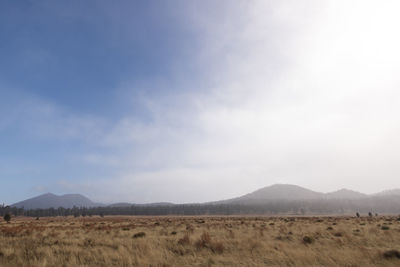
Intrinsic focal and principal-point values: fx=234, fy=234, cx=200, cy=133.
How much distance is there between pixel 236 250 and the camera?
10188 mm

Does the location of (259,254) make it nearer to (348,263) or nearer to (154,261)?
(348,263)

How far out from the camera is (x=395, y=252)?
8531 mm

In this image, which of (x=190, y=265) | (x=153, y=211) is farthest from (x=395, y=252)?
(x=153, y=211)

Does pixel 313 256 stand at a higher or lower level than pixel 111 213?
higher

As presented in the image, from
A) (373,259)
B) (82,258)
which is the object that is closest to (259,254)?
(373,259)

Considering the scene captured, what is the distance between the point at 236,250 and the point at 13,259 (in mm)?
8550

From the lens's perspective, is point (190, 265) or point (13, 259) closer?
point (190, 265)

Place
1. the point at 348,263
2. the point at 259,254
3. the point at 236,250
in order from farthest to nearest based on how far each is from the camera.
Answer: the point at 236,250, the point at 259,254, the point at 348,263

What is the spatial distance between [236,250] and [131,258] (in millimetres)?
4514

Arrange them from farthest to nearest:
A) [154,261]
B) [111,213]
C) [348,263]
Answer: [111,213]
[154,261]
[348,263]

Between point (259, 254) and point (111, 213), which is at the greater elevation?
point (259, 254)

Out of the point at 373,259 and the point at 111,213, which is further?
the point at 111,213

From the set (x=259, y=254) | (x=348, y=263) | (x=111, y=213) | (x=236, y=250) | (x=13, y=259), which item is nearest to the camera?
(x=348, y=263)

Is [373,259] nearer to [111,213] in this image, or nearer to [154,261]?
[154,261]
